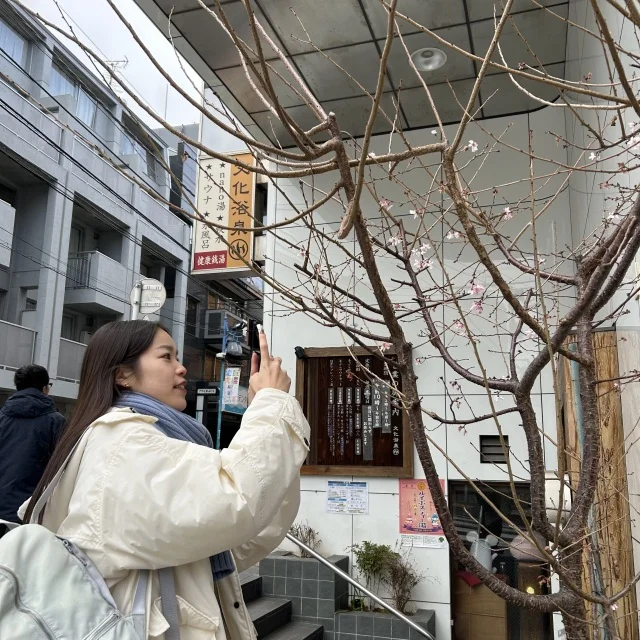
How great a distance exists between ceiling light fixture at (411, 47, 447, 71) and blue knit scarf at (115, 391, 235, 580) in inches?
181

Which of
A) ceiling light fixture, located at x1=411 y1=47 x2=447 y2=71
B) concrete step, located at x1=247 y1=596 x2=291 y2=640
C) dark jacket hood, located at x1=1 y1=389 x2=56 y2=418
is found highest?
ceiling light fixture, located at x1=411 y1=47 x2=447 y2=71

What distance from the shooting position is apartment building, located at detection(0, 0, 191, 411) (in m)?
9.41

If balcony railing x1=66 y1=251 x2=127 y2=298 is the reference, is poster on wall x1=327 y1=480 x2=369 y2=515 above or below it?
below

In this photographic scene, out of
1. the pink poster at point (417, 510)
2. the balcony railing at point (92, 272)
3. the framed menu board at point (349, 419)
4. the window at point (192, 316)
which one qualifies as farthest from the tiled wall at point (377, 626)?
the window at point (192, 316)

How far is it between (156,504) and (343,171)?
0.92m

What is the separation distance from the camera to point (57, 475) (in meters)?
1.31

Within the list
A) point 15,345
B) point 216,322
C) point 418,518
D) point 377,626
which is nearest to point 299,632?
point 377,626

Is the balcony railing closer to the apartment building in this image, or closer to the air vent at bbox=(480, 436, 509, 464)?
the apartment building

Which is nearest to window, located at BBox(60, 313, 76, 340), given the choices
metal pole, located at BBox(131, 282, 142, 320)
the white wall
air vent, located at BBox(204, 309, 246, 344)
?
air vent, located at BBox(204, 309, 246, 344)

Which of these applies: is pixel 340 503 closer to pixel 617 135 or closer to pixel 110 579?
pixel 617 135

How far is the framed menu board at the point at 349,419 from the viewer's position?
615cm

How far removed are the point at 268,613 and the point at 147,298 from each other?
3561 mm

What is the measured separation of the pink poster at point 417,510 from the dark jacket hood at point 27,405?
3.78 metres

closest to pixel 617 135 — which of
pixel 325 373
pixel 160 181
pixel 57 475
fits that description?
pixel 57 475
